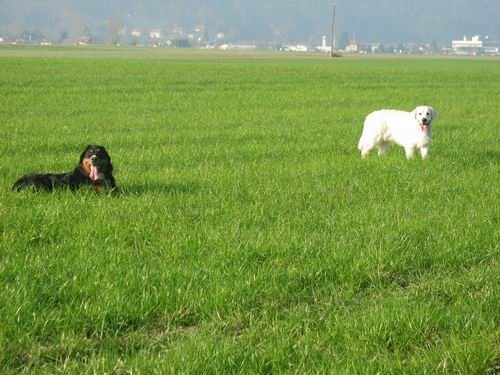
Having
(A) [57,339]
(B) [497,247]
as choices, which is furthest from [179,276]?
(B) [497,247]

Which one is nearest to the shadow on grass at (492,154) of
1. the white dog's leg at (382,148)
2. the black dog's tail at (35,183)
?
the white dog's leg at (382,148)

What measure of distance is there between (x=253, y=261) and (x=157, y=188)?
3308mm

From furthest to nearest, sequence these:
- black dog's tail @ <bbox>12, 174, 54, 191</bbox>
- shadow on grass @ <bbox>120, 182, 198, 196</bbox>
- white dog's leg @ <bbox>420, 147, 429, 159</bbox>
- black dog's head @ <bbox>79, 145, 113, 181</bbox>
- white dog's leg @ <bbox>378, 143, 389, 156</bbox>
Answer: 1. white dog's leg @ <bbox>378, 143, 389, 156</bbox>
2. white dog's leg @ <bbox>420, 147, 429, 159</bbox>
3. shadow on grass @ <bbox>120, 182, 198, 196</bbox>
4. black dog's tail @ <bbox>12, 174, 54, 191</bbox>
5. black dog's head @ <bbox>79, 145, 113, 181</bbox>

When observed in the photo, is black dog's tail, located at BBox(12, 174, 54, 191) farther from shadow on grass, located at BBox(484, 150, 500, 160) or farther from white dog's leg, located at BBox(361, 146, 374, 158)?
shadow on grass, located at BBox(484, 150, 500, 160)

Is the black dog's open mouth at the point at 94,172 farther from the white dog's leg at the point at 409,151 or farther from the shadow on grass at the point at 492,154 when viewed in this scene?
the shadow on grass at the point at 492,154

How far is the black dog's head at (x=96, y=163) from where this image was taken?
28.2 ft

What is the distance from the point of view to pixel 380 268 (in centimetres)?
609

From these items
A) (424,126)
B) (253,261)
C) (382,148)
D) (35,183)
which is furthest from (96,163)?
(382,148)

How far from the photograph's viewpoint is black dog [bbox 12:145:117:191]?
864 centimetres

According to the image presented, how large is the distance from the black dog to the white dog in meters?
5.35

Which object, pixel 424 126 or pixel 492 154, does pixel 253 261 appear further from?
pixel 492 154

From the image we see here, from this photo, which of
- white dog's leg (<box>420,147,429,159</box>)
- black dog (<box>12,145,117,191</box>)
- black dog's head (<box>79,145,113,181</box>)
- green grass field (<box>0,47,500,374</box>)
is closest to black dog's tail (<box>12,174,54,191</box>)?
black dog (<box>12,145,117,191</box>)

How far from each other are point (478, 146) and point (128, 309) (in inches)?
429

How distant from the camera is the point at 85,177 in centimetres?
889
